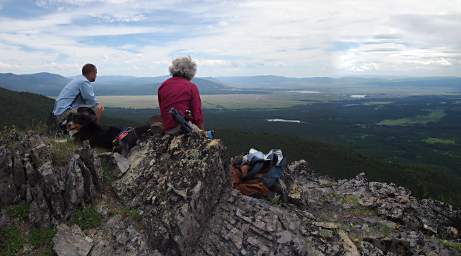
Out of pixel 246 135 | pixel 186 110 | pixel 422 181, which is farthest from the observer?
pixel 246 135

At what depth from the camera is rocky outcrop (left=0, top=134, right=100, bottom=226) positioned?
9.41 meters

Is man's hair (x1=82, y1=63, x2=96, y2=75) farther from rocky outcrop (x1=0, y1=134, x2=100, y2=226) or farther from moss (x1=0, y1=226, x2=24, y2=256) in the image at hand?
moss (x1=0, y1=226, x2=24, y2=256)

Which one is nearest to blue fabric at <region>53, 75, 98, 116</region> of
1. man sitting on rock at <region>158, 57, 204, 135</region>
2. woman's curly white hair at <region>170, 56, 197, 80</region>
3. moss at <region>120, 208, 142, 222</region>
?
man sitting on rock at <region>158, 57, 204, 135</region>

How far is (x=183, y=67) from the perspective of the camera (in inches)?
450

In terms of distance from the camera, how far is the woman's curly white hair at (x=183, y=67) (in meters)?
11.4

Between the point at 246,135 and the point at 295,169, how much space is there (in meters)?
88.3

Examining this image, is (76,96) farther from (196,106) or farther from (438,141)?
(438,141)

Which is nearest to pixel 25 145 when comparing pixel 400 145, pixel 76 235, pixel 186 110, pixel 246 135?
pixel 76 235

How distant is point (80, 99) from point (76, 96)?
0.18 meters

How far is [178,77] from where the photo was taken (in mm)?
11516

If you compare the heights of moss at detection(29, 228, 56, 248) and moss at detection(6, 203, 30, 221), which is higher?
moss at detection(6, 203, 30, 221)

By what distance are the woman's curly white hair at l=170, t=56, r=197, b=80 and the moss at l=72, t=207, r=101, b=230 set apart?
4457mm

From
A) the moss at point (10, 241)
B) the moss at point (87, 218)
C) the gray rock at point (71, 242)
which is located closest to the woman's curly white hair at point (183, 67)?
the moss at point (87, 218)

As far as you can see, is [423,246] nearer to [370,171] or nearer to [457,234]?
[457,234]
